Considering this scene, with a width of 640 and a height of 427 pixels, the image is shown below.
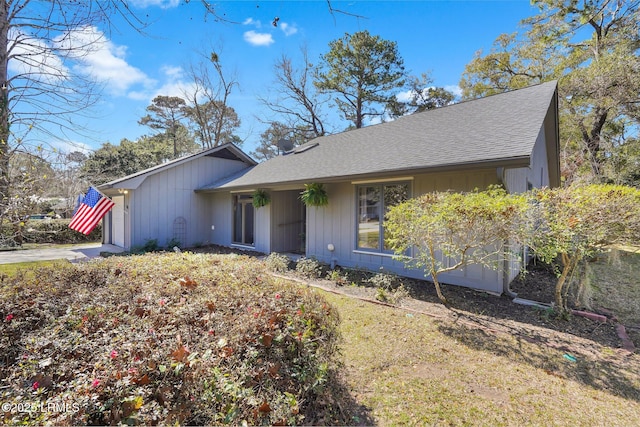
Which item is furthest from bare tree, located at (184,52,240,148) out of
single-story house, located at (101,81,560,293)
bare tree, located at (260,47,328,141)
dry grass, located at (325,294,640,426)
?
dry grass, located at (325,294,640,426)

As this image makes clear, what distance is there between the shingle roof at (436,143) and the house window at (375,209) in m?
0.67

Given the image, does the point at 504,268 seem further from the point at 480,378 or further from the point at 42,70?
the point at 42,70

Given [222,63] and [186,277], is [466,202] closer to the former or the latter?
[186,277]

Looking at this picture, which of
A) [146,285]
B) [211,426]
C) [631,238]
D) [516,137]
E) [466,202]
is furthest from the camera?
[516,137]

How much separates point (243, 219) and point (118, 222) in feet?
18.6

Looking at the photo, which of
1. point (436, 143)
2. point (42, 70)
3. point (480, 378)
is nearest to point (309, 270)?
point (436, 143)

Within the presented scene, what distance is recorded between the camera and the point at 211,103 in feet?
75.9

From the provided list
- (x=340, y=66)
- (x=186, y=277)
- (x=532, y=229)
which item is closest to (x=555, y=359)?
(x=532, y=229)

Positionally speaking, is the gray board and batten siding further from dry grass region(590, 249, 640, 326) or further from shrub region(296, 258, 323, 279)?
dry grass region(590, 249, 640, 326)

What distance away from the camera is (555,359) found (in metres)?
3.61

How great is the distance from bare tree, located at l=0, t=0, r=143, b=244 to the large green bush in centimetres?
204

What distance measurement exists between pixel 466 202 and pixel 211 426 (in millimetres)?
4371

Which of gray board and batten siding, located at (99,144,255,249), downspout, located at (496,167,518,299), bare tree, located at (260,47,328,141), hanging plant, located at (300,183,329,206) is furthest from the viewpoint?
bare tree, located at (260,47,328,141)

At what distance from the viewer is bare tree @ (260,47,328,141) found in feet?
70.2
